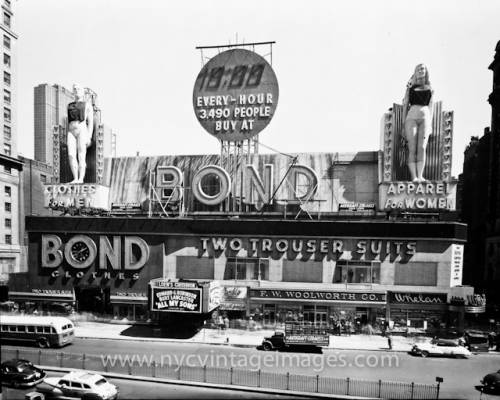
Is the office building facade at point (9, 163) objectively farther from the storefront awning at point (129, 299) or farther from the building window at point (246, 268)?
the building window at point (246, 268)

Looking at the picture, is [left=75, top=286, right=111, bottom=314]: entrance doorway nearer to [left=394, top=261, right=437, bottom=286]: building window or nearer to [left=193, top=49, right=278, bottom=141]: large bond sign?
[left=193, top=49, right=278, bottom=141]: large bond sign

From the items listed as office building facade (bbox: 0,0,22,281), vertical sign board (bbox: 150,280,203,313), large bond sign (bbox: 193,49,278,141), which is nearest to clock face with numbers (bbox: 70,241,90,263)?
vertical sign board (bbox: 150,280,203,313)

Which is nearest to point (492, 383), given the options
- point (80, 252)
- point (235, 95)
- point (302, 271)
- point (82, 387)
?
point (302, 271)

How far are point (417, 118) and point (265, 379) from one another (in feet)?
102

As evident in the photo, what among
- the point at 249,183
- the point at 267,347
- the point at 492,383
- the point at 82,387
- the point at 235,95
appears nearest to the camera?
the point at 82,387

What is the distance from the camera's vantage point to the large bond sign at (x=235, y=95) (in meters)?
43.8

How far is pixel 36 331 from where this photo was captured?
96.8ft

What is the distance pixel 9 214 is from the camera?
60.1 m

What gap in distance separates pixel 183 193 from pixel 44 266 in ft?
59.5

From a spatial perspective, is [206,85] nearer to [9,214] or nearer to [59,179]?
[59,179]

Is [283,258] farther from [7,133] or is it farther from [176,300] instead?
[7,133]

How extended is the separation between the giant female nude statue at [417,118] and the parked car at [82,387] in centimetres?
3509

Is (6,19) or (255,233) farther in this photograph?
(6,19)

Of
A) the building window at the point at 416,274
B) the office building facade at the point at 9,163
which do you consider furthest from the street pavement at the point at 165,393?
the office building facade at the point at 9,163
